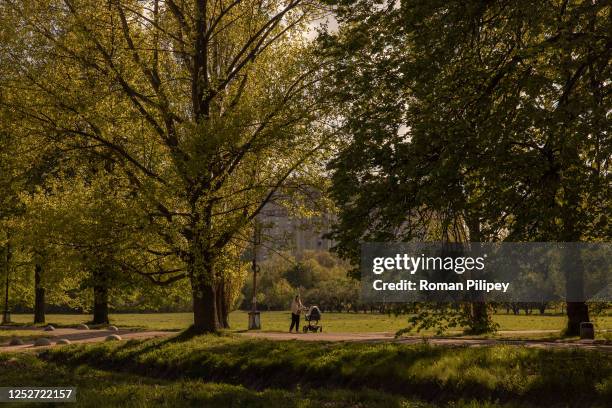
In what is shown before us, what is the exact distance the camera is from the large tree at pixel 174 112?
19234mm

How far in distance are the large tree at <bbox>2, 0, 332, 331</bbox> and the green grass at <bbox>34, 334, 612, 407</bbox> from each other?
9.26ft

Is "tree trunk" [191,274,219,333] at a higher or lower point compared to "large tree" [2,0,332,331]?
lower

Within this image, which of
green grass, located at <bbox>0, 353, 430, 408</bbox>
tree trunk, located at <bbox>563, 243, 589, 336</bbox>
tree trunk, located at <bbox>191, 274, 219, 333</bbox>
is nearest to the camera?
green grass, located at <bbox>0, 353, 430, 408</bbox>

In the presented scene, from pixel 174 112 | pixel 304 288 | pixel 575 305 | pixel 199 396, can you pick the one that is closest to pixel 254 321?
pixel 575 305

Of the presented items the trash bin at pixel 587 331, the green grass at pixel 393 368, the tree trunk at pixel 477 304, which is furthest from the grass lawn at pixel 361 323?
the tree trunk at pixel 477 304

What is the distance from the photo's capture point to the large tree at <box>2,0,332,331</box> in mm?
19234

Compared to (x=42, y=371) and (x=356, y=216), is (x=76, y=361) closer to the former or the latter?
(x=42, y=371)

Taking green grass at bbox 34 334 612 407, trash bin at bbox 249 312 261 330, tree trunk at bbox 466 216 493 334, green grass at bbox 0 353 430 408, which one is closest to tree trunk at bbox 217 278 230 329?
trash bin at bbox 249 312 261 330

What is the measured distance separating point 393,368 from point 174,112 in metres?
11.4

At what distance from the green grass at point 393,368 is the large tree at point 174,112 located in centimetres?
282

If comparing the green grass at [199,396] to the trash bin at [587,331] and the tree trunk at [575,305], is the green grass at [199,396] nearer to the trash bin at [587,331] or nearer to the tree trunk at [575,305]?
the tree trunk at [575,305]

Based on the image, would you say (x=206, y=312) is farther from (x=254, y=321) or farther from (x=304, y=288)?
(x=304, y=288)

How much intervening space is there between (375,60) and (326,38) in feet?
5.10

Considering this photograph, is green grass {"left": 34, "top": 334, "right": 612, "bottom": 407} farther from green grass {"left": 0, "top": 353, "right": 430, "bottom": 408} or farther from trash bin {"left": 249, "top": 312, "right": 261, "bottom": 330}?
trash bin {"left": 249, "top": 312, "right": 261, "bottom": 330}
